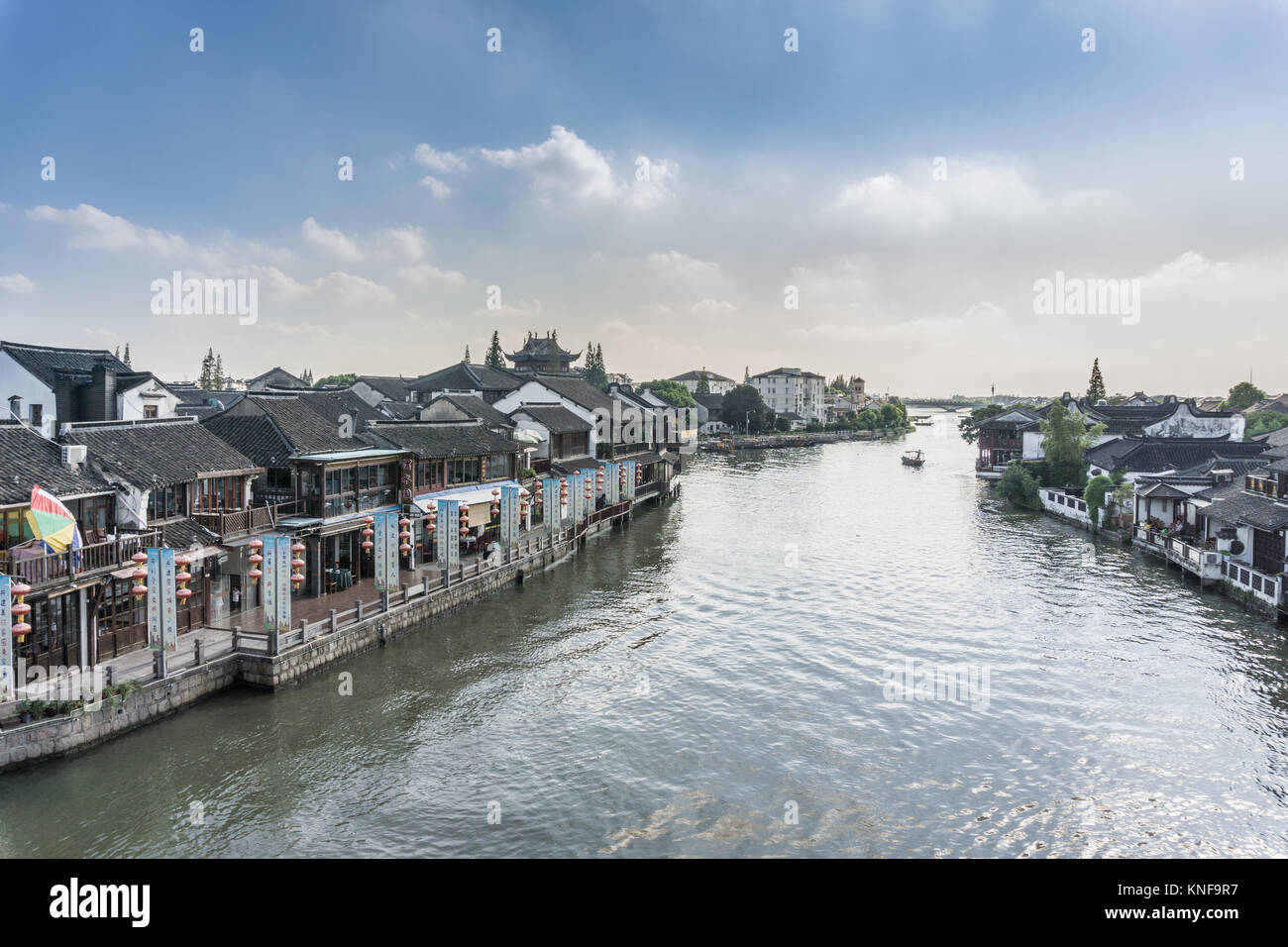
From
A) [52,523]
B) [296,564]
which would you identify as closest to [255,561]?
[296,564]

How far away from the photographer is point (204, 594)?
24781 mm

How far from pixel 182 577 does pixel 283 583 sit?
2.59 meters

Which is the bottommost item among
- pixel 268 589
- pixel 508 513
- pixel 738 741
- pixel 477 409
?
pixel 738 741

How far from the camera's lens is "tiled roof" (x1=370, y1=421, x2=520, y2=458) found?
1396 inches

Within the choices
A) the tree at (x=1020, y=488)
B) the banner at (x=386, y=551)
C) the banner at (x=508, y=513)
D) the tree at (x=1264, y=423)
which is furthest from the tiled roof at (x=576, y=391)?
the tree at (x=1264, y=423)

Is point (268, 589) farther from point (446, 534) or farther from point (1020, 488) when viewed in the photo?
point (1020, 488)

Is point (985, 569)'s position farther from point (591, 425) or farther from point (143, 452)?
point (143, 452)

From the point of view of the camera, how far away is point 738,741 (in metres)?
20.7

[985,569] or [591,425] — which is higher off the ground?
[591,425]

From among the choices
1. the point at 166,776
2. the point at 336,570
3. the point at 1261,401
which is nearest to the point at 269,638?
Result: the point at 166,776

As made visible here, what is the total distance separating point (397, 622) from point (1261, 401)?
441 ft

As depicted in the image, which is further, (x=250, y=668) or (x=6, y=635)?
(x=250, y=668)

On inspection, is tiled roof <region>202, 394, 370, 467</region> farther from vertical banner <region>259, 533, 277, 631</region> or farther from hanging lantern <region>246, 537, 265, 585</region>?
vertical banner <region>259, 533, 277, 631</region>

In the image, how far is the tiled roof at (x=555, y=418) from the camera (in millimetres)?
53938
